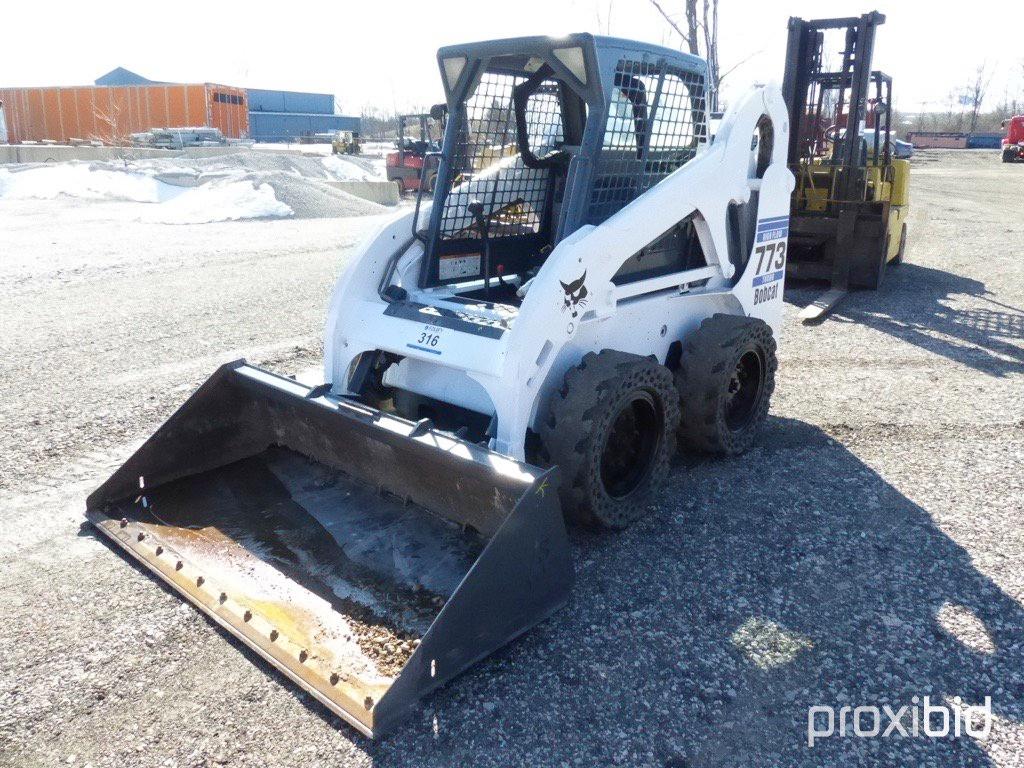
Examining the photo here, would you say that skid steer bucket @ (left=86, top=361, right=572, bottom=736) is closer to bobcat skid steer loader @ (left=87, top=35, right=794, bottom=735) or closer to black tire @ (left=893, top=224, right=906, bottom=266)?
bobcat skid steer loader @ (left=87, top=35, right=794, bottom=735)

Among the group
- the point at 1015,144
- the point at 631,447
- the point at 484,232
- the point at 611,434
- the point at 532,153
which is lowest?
the point at 631,447

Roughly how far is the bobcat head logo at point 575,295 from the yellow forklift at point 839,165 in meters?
6.35

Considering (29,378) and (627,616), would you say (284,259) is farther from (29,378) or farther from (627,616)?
(627,616)

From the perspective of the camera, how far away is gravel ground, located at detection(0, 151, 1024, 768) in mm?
2789

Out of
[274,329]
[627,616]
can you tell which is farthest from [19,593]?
[274,329]

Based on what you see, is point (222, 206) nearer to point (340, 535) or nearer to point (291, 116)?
point (340, 535)

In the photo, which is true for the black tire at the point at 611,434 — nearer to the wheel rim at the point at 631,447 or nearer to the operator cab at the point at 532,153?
the wheel rim at the point at 631,447

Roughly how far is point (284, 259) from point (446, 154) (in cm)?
865

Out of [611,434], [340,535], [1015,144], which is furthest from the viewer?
[1015,144]

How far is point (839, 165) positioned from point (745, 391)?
6196 mm

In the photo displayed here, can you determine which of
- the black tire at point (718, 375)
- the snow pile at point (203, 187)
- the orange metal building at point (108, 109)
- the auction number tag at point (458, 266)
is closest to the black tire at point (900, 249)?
the black tire at point (718, 375)

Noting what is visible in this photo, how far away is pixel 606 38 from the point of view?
4.26 metres

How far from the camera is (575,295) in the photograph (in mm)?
3980

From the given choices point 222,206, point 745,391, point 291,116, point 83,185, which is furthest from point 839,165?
point 291,116
